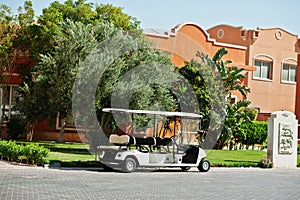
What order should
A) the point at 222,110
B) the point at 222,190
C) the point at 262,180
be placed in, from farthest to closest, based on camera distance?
the point at 222,110, the point at 262,180, the point at 222,190

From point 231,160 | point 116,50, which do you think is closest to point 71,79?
point 116,50

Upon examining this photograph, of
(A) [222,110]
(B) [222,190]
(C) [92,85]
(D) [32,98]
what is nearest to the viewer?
(B) [222,190]

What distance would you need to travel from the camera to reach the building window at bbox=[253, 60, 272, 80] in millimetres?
38375

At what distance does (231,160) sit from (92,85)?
7085mm

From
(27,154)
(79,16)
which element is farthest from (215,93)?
(27,154)

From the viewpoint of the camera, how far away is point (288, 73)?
40531mm

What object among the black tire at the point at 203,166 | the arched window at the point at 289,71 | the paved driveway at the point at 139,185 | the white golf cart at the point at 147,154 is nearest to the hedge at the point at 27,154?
the paved driveway at the point at 139,185

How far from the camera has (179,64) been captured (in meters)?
32.0

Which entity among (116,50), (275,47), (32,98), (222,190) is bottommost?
(222,190)

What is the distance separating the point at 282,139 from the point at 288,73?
17.2 m

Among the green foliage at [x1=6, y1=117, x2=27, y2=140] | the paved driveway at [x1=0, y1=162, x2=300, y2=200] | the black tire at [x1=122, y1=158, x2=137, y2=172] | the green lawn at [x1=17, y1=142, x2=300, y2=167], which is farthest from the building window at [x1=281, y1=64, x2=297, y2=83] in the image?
the black tire at [x1=122, y1=158, x2=137, y2=172]

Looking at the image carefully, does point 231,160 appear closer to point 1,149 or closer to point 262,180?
point 262,180

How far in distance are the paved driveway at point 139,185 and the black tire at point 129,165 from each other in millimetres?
445

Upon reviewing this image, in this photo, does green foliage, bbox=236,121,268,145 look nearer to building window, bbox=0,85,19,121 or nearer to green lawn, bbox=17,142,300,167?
green lawn, bbox=17,142,300,167
